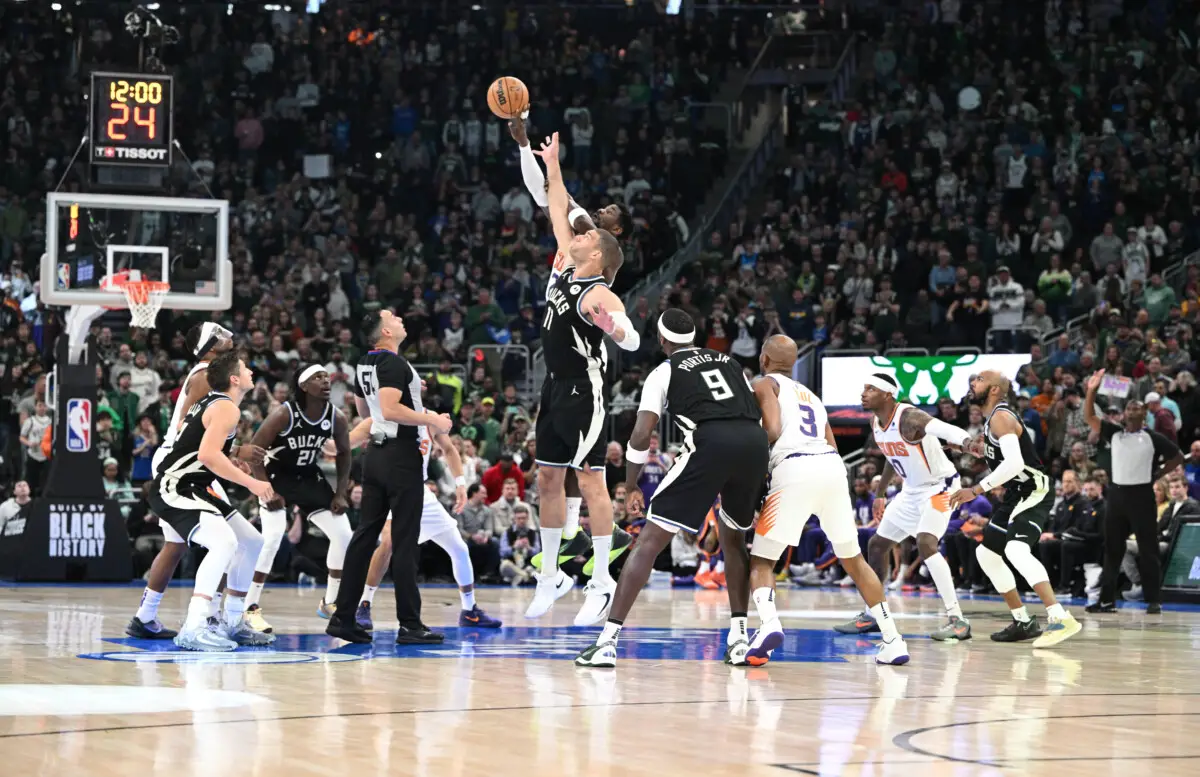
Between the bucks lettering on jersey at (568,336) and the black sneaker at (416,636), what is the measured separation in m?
1.98

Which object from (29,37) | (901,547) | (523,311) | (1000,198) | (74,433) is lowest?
(901,547)

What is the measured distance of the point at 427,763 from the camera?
5848 millimetres

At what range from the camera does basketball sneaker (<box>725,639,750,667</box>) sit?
9.62m

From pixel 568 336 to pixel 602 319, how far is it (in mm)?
931

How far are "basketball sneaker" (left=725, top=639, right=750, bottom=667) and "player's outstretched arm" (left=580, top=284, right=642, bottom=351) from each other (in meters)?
1.90

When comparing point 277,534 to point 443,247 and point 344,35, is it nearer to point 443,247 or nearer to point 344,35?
point 443,247

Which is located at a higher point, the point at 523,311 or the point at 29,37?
the point at 29,37

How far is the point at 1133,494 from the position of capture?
1609cm

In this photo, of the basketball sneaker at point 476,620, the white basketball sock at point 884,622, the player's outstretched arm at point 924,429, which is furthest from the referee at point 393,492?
the player's outstretched arm at point 924,429

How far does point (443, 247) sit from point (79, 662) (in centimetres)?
2020

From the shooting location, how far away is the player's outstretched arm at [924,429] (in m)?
11.7

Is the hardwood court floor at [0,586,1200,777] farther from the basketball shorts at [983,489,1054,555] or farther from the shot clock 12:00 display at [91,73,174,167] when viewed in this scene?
the shot clock 12:00 display at [91,73,174,167]

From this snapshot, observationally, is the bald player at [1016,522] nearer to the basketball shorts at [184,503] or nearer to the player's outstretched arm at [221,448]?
the player's outstretched arm at [221,448]

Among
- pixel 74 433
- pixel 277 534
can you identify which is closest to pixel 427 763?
pixel 277 534
